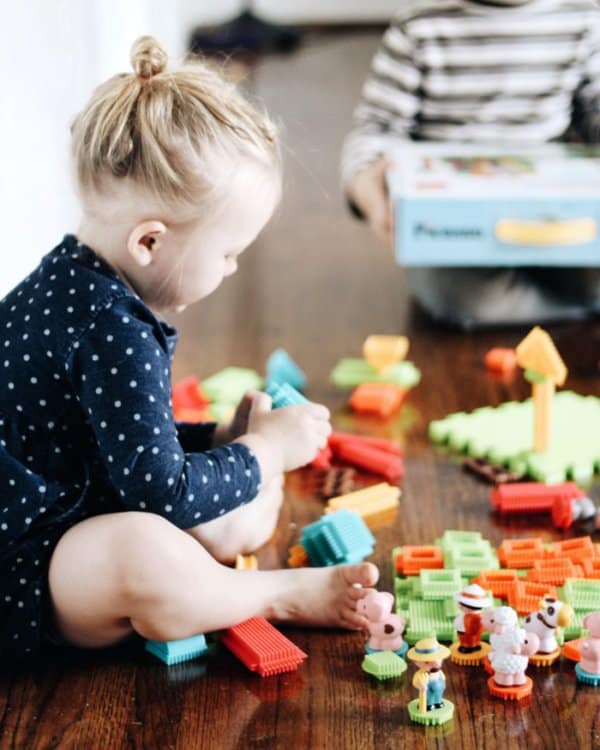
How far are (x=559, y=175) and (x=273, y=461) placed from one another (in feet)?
2.70

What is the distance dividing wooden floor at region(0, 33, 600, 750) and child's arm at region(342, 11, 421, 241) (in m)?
0.21

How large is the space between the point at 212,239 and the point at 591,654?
46 cm

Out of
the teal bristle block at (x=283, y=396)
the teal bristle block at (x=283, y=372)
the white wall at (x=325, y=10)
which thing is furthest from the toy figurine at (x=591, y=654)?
the white wall at (x=325, y=10)

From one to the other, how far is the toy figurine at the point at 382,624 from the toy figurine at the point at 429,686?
79mm

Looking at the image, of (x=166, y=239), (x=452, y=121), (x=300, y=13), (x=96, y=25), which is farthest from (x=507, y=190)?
(x=300, y=13)

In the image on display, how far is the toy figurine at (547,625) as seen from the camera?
3.22 feet

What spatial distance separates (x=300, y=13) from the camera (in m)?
4.10

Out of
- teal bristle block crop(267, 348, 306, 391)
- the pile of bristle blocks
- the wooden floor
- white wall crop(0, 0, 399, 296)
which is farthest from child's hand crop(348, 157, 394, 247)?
the pile of bristle blocks

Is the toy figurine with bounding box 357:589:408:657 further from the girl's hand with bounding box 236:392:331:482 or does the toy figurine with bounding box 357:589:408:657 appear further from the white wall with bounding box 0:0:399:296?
the white wall with bounding box 0:0:399:296

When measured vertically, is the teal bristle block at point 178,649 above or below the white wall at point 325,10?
above

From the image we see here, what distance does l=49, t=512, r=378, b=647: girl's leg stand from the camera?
3.19 ft

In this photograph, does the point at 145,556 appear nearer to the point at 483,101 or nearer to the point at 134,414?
the point at 134,414

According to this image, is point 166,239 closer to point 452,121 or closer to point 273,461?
point 273,461

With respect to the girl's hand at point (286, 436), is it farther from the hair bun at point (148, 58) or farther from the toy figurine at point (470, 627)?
the hair bun at point (148, 58)
